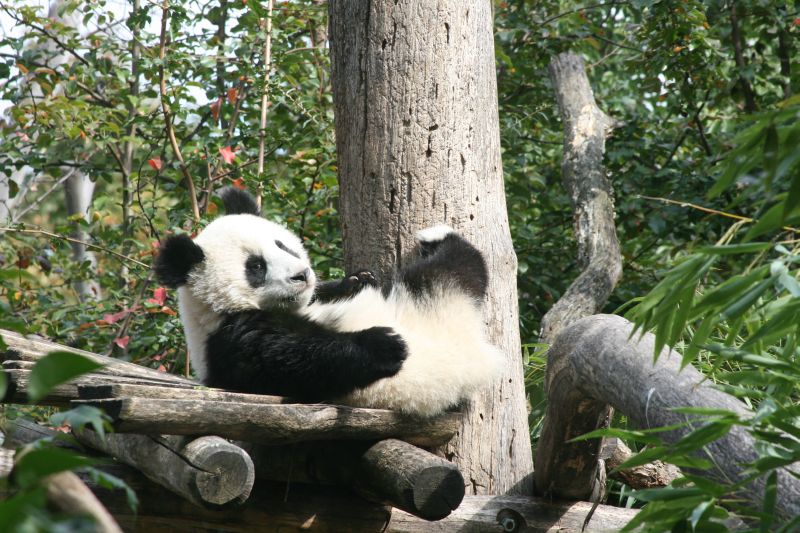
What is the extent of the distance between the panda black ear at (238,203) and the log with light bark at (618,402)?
1.34m

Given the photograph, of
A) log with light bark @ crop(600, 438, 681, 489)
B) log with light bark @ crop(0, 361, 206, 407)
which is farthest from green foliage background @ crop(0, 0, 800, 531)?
log with light bark @ crop(0, 361, 206, 407)

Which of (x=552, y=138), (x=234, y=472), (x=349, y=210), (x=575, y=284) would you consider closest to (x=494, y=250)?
(x=349, y=210)

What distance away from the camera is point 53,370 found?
0.82 meters

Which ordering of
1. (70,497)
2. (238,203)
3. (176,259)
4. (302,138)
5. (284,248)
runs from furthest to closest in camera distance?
(302,138) < (238,203) < (284,248) < (176,259) < (70,497)

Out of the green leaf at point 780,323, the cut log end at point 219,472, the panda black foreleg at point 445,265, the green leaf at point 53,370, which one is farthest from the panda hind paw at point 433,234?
the green leaf at point 53,370

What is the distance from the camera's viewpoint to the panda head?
2.69 metres

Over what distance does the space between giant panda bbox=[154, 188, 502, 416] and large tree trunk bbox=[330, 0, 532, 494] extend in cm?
12

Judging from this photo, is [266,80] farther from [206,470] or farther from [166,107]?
[206,470]

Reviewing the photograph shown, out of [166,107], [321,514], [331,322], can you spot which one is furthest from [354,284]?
[166,107]

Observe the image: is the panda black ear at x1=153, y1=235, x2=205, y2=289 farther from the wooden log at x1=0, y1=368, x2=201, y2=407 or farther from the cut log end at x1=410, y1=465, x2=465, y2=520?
the cut log end at x1=410, y1=465, x2=465, y2=520

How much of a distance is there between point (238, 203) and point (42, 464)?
242 cm

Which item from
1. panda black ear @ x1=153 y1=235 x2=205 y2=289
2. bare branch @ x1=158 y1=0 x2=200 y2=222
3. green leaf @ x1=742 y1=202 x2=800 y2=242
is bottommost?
panda black ear @ x1=153 y1=235 x2=205 y2=289

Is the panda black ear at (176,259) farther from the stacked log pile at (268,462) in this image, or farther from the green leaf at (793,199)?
the green leaf at (793,199)

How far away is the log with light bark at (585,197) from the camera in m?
4.58
